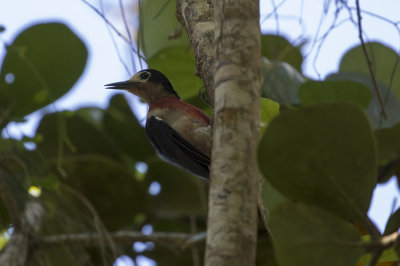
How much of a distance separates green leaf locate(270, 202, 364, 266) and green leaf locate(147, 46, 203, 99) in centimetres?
129

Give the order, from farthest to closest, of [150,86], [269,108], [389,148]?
1. [150,86]
2. [389,148]
3. [269,108]

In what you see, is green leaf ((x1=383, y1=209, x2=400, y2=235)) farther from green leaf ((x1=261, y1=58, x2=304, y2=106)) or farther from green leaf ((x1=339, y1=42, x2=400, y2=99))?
green leaf ((x1=339, y1=42, x2=400, y2=99))

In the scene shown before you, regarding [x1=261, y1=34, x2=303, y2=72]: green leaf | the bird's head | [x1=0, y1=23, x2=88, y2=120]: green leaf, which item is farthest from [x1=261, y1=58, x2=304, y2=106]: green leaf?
[x1=0, y1=23, x2=88, y2=120]: green leaf

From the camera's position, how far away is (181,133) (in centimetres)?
262

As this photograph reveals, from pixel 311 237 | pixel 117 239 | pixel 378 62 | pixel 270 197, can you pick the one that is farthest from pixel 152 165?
pixel 311 237

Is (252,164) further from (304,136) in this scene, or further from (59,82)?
(59,82)

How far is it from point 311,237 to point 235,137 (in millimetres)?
226

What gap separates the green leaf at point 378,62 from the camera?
2.32m

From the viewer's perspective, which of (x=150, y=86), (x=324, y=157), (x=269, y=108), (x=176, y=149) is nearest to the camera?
(x=324, y=157)

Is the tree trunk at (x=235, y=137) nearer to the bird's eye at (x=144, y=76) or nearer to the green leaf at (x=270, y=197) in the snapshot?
the green leaf at (x=270, y=197)

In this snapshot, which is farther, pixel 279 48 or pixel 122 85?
pixel 122 85

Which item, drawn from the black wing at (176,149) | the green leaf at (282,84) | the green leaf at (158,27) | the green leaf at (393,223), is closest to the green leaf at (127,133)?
the black wing at (176,149)

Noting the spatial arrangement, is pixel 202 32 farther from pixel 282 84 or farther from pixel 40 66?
pixel 40 66

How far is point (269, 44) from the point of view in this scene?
97.0 inches
